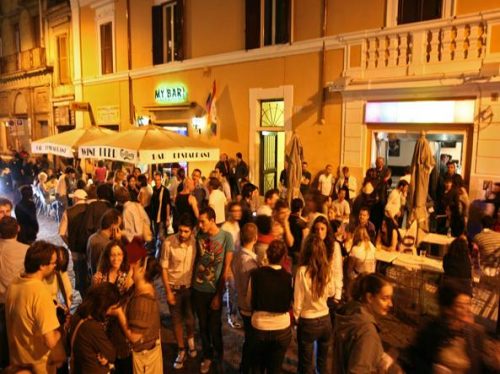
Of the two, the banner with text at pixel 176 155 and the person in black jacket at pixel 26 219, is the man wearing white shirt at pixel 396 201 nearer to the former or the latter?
the banner with text at pixel 176 155

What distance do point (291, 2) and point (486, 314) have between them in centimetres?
857

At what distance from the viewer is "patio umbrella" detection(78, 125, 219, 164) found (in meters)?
7.30

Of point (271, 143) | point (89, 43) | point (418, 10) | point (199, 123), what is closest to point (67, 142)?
point (199, 123)

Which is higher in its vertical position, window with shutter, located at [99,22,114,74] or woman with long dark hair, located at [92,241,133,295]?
window with shutter, located at [99,22,114,74]

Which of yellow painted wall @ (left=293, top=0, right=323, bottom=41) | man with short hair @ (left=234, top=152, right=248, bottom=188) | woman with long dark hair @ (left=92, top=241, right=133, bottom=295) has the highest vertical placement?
yellow painted wall @ (left=293, top=0, right=323, bottom=41)

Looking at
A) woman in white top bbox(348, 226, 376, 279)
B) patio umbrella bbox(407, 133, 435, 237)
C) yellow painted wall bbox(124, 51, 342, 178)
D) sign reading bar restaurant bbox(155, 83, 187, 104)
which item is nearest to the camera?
woman in white top bbox(348, 226, 376, 279)

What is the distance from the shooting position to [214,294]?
450cm

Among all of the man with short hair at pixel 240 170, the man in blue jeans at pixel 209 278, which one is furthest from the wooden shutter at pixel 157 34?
the man in blue jeans at pixel 209 278

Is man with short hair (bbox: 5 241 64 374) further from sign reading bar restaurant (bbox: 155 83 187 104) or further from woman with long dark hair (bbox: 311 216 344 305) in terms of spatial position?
sign reading bar restaurant (bbox: 155 83 187 104)

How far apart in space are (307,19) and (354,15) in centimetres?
131

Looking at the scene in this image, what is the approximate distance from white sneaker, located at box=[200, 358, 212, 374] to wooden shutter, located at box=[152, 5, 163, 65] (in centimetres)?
1251

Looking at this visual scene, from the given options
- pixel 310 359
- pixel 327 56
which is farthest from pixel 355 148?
pixel 310 359

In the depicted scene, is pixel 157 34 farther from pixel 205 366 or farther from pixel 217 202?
pixel 205 366

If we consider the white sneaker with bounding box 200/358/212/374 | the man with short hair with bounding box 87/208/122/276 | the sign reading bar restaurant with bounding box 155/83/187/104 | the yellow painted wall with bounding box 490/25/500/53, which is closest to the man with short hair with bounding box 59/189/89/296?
the man with short hair with bounding box 87/208/122/276
